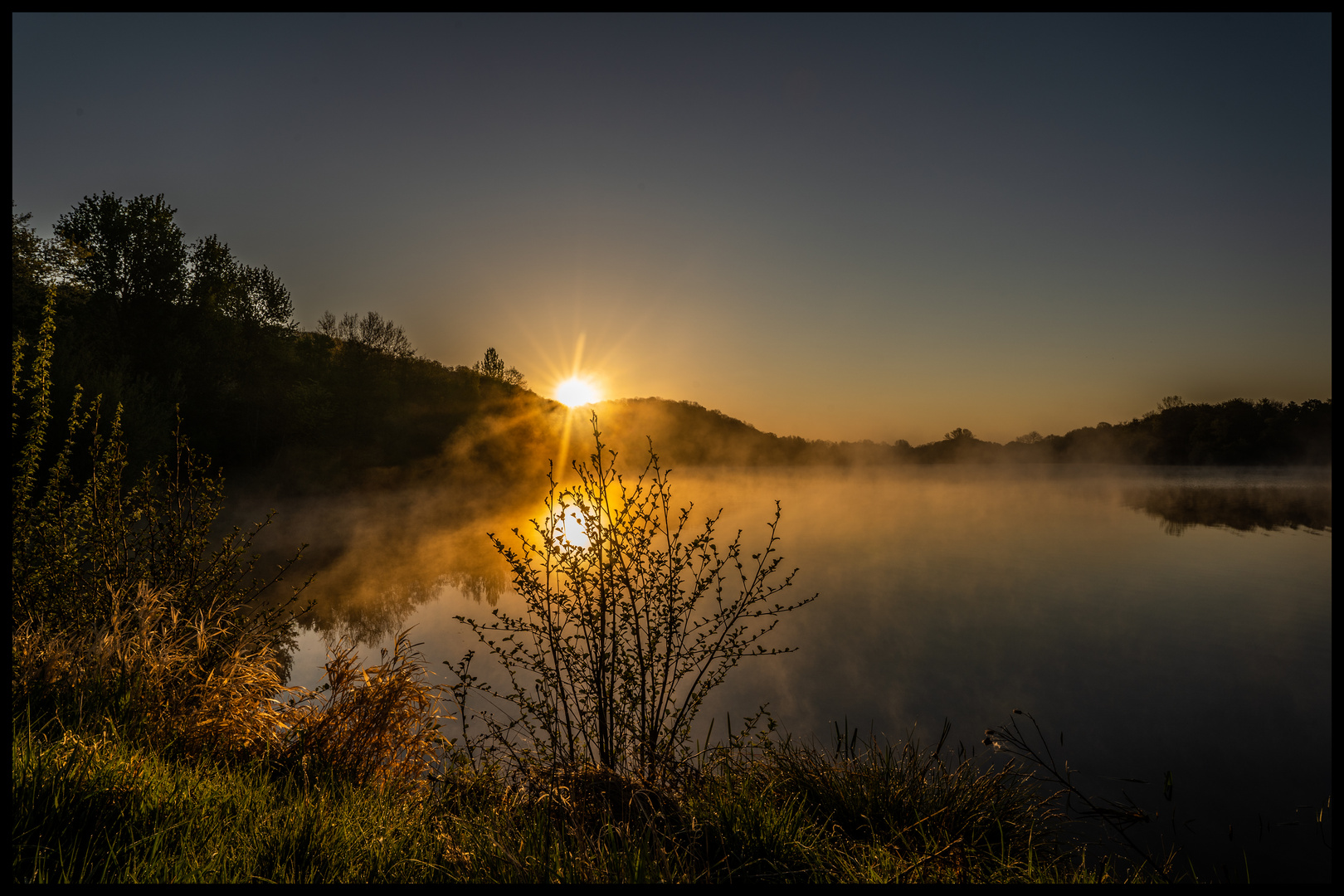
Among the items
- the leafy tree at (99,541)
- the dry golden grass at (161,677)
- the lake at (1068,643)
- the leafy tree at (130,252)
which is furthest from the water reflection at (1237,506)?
the leafy tree at (130,252)

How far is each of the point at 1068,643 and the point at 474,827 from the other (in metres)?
10.2

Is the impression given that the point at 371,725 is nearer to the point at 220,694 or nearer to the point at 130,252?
the point at 220,694

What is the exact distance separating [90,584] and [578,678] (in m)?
4.48

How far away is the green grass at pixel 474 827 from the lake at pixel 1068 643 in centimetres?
133

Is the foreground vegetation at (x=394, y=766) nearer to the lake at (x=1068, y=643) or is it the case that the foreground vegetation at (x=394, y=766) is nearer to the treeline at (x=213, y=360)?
the lake at (x=1068, y=643)

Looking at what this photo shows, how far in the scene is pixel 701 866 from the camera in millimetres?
2771

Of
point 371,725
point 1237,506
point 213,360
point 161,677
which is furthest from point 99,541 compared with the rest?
point 1237,506

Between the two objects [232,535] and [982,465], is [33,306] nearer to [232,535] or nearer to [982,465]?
[232,535]

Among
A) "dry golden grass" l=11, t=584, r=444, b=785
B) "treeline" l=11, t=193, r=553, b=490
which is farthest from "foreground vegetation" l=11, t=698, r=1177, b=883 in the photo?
"treeline" l=11, t=193, r=553, b=490

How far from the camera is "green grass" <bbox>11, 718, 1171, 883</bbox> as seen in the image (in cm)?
229

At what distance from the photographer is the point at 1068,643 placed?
9.82m

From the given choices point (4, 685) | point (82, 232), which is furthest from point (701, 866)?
point (82, 232)

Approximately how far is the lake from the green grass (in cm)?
133

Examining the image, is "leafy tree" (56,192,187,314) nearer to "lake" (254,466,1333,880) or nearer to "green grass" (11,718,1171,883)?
"lake" (254,466,1333,880)
